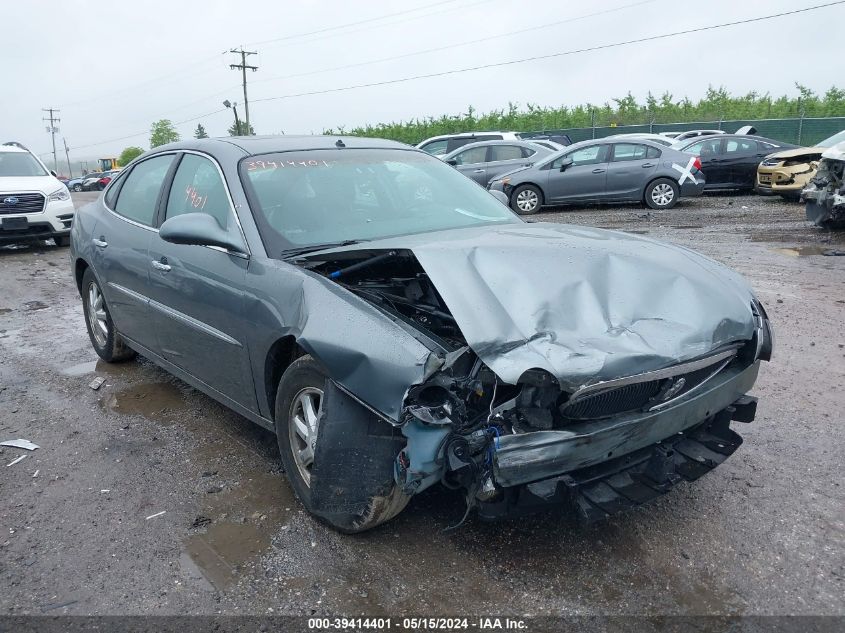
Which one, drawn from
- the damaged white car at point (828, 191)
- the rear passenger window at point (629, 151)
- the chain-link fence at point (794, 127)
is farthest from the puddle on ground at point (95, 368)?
the chain-link fence at point (794, 127)

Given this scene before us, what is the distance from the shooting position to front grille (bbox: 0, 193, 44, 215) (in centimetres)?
1101

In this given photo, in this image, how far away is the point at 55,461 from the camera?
3.74m

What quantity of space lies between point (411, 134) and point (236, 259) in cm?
4176

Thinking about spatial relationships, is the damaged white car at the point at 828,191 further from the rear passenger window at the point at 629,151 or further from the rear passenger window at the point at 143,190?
the rear passenger window at the point at 143,190

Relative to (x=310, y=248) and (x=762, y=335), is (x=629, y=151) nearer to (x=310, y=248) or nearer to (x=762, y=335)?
(x=762, y=335)

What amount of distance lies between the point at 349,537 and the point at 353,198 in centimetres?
178

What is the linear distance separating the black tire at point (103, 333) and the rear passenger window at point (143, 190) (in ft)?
2.25

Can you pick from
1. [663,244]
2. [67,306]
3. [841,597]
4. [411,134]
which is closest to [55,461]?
[663,244]

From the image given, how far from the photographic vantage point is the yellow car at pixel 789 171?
1368 cm

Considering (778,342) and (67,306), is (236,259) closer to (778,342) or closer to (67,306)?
(778,342)

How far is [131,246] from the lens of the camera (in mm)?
4375

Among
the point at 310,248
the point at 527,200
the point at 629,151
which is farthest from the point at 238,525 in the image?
the point at 629,151

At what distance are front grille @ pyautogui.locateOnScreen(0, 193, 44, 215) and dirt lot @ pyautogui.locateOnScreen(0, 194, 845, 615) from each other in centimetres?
790

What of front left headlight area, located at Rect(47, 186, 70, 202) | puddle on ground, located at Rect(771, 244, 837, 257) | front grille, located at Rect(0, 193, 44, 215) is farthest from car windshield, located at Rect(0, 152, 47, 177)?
A: puddle on ground, located at Rect(771, 244, 837, 257)
